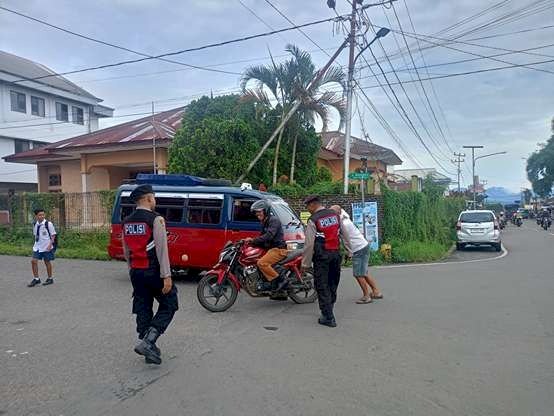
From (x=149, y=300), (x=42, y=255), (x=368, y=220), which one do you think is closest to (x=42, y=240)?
(x=42, y=255)

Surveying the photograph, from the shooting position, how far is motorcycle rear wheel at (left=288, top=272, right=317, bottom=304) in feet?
27.8

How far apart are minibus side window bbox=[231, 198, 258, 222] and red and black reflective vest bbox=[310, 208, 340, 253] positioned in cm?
373

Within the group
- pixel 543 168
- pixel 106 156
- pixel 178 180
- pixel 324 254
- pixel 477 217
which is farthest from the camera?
pixel 543 168

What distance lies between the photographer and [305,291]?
8.73 meters

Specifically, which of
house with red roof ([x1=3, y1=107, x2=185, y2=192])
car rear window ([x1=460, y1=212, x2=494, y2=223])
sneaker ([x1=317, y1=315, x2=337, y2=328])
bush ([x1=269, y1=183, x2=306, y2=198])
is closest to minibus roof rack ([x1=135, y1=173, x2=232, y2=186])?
bush ([x1=269, y1=183, x2=306, y2=198])

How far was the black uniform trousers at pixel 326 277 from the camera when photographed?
7.15 meters

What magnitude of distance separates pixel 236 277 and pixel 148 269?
2.97 meters

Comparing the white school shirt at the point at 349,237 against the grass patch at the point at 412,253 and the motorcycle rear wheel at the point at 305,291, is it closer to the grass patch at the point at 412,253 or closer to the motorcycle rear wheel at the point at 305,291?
the motorcycle rear wheel at the point at 305,291

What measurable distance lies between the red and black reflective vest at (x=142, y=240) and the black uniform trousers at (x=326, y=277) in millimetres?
2656

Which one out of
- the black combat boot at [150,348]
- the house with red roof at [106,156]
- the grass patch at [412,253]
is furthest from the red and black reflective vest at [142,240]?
the house with red roof at [106,156]

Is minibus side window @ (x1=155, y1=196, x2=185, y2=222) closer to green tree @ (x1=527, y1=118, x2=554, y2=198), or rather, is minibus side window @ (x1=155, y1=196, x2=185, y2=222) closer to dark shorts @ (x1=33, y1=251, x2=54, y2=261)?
dark shorts @ (x1=33, y1=251, x2=54, y2=261)

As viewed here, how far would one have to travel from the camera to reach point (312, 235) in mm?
7223

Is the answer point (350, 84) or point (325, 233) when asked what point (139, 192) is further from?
point (350, 84)

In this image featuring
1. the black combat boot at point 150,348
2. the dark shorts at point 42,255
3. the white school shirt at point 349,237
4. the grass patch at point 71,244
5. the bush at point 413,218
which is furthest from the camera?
the grass patch at point 71,244
